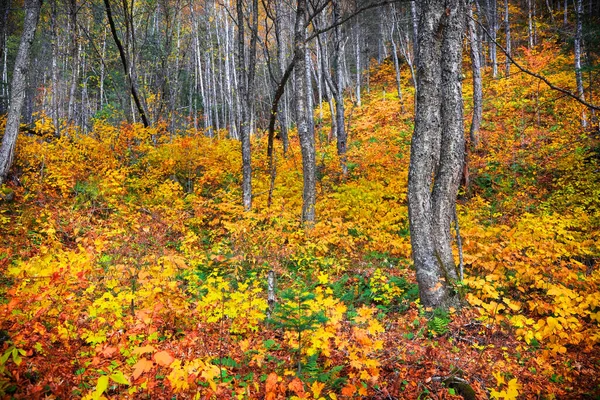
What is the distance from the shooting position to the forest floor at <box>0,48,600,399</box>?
316cm

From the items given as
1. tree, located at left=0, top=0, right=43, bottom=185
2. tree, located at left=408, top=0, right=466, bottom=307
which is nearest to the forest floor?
tree, located at left=408, top=0, right=466, bottom=307

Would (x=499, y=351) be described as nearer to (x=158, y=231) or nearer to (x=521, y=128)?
(x=158, y=231)

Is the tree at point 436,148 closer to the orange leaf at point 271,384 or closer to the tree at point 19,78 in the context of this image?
the orange leaf at point 271,384

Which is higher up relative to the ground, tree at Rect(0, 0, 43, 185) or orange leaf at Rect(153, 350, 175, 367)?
tree at Rect(0, 0, 43, 185)

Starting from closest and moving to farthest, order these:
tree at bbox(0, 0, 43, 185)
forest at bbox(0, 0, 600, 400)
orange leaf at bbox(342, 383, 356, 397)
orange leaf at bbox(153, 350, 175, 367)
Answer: orange leaf at bbox(153, 350, 175, 367)
orange leaf at bbox(342, 383, 356, 397)
forest at bbox(0, 0, 600, 400)
tree at bbox(0, 0, 43, 185)

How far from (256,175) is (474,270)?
8173mm

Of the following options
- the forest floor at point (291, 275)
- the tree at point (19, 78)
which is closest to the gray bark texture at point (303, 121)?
the forest floor at point (291, 275)

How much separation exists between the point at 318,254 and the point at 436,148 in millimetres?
3929

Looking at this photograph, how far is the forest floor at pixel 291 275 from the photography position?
3158 millimetres

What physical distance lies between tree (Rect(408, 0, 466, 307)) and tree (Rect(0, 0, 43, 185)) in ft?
31.0

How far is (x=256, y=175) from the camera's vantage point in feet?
40.5

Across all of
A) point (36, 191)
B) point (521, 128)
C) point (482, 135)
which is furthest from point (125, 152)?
point (521, 128)

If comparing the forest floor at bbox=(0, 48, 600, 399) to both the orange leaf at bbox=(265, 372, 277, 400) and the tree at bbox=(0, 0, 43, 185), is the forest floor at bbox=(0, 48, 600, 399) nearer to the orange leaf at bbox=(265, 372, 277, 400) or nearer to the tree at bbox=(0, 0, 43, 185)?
the orange leaf at bbox=(265, 372, 277, 400)

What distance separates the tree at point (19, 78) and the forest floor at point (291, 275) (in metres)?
0.95
